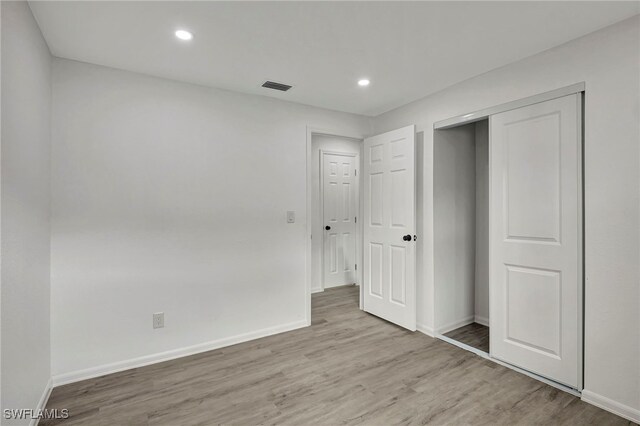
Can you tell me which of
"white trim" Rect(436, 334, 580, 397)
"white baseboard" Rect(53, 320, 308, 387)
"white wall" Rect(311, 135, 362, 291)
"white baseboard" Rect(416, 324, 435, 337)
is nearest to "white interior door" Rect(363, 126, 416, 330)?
"white baseboard" Rect(416, 324, 435, 337)

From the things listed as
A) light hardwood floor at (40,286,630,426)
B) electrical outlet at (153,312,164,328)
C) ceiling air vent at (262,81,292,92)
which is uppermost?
ceiling air vent at (262,81,292,92)

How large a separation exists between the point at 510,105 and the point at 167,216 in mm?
2985

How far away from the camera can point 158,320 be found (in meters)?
2.67

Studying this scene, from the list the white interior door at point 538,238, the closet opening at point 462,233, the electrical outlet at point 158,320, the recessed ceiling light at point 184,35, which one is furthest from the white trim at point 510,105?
the electrical outlet at point 158,320

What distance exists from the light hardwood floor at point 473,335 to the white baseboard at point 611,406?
0.80 meters

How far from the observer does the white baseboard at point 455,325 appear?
10.6 feet

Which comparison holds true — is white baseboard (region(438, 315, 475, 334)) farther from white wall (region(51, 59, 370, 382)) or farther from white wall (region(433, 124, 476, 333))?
white wall (region(51, 59, 370, 382))

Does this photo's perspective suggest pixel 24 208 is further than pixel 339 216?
No

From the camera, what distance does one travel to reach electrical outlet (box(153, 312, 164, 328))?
8.70ft

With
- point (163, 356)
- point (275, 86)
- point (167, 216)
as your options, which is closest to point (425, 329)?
point (163, 356)

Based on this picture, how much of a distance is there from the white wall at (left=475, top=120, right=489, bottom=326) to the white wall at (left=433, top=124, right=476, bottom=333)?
1.7 inches

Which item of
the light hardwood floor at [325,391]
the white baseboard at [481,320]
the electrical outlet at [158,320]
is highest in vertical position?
the electrical outlet at [158,320]

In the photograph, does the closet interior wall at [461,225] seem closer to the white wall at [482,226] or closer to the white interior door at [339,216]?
the white wall at [482,226]

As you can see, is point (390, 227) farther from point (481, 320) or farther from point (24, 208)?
point (24, 208)
